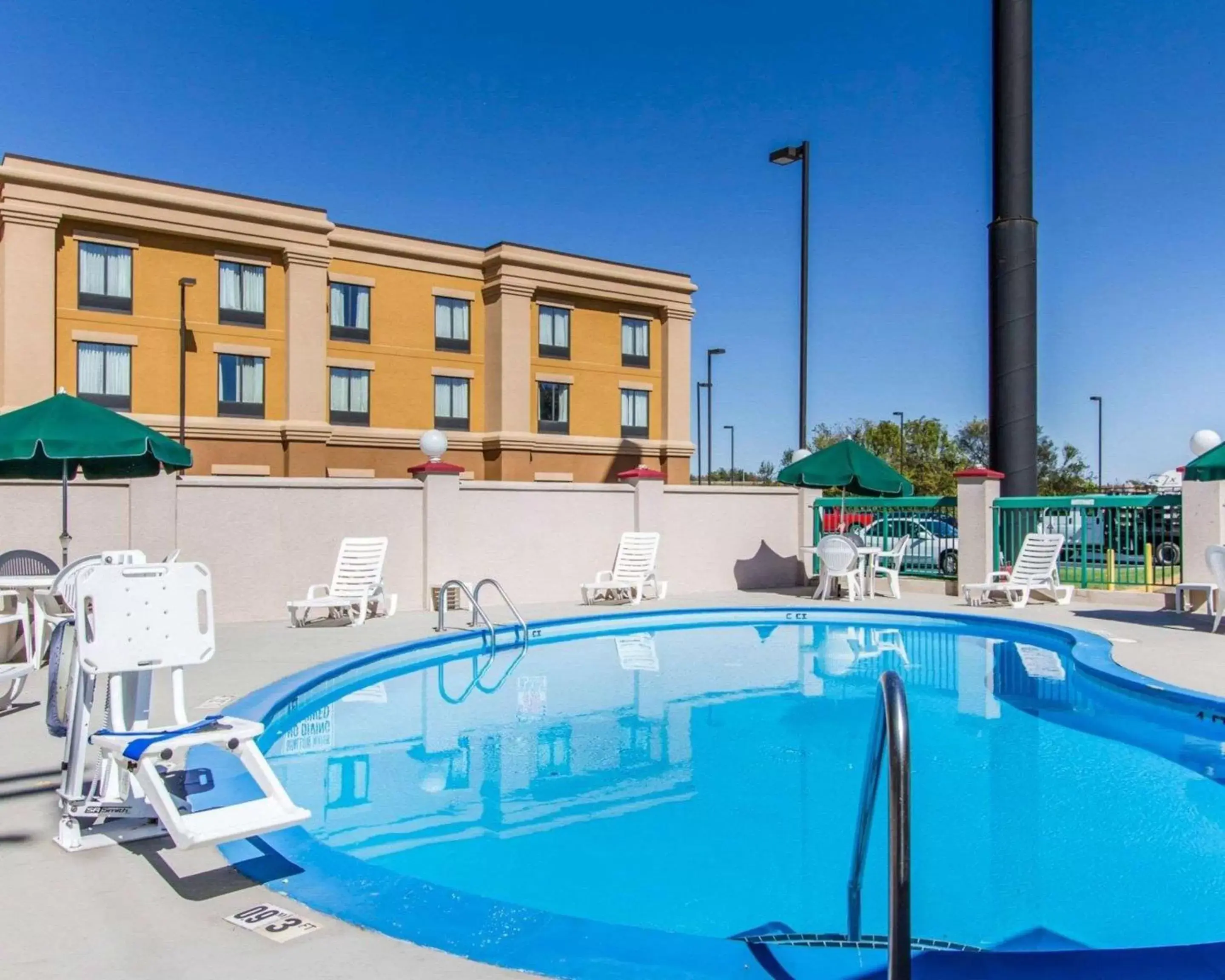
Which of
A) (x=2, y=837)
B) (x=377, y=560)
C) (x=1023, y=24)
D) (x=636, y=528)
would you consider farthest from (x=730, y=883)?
(x=1023, y=24)

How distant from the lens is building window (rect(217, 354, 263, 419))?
2917 cm

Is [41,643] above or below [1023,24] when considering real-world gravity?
below

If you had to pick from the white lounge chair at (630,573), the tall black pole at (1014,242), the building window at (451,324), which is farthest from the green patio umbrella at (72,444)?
the building window at (451,324)

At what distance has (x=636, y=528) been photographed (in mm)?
15602

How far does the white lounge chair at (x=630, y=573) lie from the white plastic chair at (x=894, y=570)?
351 centimetres

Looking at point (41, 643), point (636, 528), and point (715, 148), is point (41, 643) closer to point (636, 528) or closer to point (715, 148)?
point (636, 528)

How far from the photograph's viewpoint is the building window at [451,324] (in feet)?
111

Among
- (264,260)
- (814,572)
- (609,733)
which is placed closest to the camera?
(609,733)

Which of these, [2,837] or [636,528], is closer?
[2,837]

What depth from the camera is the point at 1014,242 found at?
18172 millimetres

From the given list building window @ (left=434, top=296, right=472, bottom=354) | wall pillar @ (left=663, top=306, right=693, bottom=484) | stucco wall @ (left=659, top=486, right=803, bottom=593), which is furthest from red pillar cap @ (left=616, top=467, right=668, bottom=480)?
wall pillar @ (left=663, top=306, right=693, bottom=484)

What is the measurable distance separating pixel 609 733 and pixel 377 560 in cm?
568

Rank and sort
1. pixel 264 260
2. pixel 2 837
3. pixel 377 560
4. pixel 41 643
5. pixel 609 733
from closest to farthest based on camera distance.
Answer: pixel 2 837, pixel 609 733, pixel 41 643, pixel 377 560, pixel 264 260

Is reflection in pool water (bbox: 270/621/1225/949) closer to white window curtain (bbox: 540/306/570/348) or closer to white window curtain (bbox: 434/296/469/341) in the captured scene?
white window curtain (bbox: 434/296/469/341)
